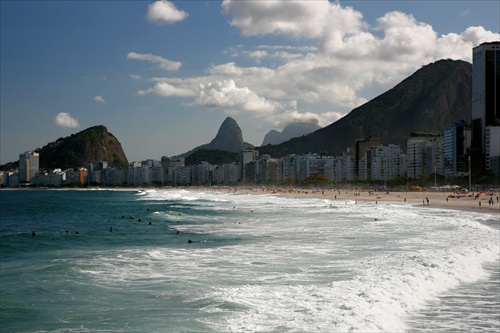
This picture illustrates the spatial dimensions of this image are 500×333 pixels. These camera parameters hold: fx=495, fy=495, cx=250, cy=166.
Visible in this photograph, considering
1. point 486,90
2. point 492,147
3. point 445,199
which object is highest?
point 486,90

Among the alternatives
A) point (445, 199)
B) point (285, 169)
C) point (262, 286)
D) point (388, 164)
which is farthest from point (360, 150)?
point (262, 286)

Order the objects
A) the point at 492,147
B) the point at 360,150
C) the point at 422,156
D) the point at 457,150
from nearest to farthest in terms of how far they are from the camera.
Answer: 1. the point at 492,147
2. the point at 457,150
3. the point at 422,156
4. the point at 360,150

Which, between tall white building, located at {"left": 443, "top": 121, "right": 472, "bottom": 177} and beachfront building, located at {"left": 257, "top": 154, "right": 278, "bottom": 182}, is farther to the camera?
beachfront building, located at {"left": 257, "top": 154, "right": 278, "bottom": 182}

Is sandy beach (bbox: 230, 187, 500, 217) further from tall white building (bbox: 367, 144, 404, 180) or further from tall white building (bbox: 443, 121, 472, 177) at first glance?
tall white building (bbox: 367, 144, 404, 180)

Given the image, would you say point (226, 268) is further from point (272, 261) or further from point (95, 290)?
point (95, 290)

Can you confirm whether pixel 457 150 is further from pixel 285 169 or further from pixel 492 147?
pixel 285 169

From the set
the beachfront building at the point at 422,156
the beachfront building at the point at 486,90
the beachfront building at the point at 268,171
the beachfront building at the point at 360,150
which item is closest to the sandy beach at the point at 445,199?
the beachfront building at the point at 486,90

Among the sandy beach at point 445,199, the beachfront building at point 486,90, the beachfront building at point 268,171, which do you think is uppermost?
the beachfront building at point 486,90

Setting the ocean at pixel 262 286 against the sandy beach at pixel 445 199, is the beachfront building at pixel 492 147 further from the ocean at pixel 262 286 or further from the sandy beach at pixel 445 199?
the ocean at pixel 262 286

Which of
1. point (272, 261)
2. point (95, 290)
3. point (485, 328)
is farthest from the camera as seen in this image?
point (272, 261)

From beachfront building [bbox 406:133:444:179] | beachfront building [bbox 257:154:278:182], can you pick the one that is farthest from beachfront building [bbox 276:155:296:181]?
beachfront building [bbox 406:133:444:179]

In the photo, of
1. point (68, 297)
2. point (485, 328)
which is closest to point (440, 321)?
point (485, 328)
